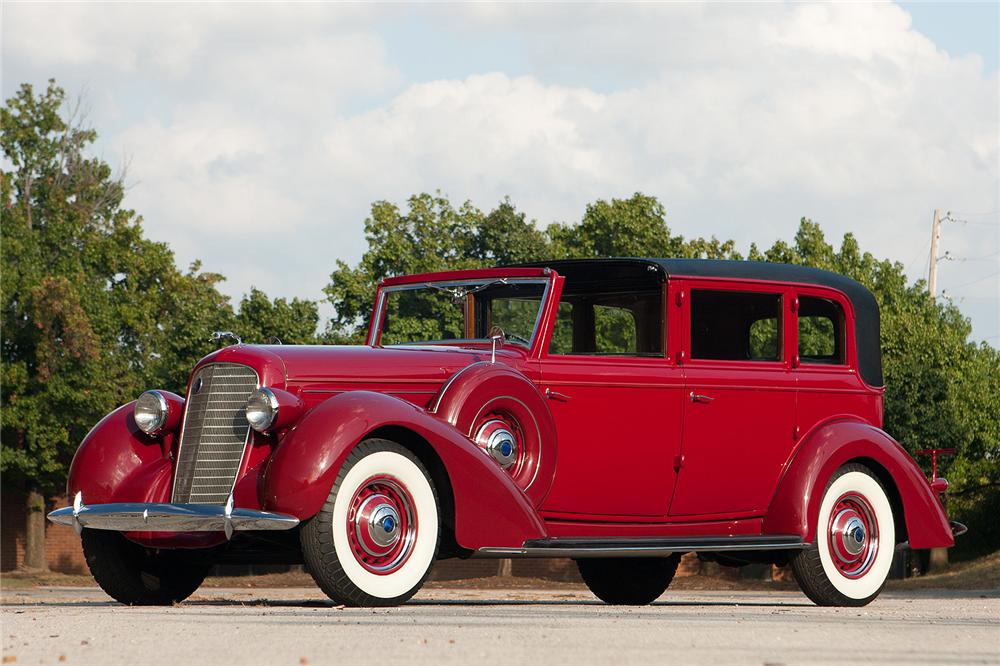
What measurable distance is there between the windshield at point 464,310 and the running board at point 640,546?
1457mm

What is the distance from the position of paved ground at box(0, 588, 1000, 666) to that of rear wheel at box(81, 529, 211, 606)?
900 mm

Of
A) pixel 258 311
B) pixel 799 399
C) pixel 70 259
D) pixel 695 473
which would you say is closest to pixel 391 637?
pixel 695 473

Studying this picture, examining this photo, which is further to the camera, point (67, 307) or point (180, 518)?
point (67, 307)

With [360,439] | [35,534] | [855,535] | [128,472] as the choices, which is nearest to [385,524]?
[360,439]

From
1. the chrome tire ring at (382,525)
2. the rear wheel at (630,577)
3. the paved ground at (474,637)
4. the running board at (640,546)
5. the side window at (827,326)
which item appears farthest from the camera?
the rear wheel at (630,577)

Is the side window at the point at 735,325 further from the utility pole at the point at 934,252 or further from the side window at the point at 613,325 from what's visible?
the utility pole at the point at 934,252

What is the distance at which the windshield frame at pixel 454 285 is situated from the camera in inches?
397

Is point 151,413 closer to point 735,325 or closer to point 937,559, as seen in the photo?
point 735,325

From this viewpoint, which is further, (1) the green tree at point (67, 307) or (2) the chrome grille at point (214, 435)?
(1) the green tree at point (67, 307)

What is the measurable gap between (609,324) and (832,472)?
1953mm

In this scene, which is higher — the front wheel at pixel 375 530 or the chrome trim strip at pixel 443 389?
the chrome trim strip at pixel 443 389

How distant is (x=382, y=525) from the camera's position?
8.45 meters

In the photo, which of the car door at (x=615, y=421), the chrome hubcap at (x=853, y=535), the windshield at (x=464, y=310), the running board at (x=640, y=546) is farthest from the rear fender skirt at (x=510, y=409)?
the chrome hubcap at (x=853, y=535)

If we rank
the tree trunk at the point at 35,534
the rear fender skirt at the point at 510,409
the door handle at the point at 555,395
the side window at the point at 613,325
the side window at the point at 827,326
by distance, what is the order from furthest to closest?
the tree trunk at the point at 35,534
the side window at the point at 827,326
the side window at the point at 613,325
the door handle at the point at 555,395
the rear fender skirt at the point at 510,409
